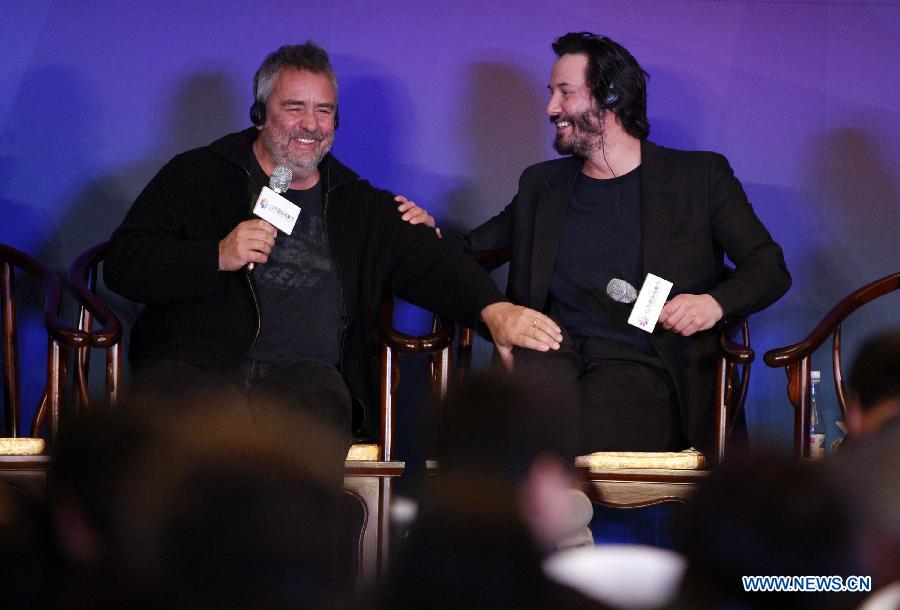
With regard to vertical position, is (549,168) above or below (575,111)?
below

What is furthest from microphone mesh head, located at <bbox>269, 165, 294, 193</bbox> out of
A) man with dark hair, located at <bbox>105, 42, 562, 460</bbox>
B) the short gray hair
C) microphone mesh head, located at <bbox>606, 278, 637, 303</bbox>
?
microphone mesh head, located at <bbox>606, 278, 637, 303</bbox>

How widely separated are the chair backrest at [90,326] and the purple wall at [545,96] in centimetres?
59

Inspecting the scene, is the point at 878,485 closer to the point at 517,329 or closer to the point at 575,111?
the point at 517,329

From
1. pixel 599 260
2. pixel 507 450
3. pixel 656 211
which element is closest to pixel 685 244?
pixel 656 211

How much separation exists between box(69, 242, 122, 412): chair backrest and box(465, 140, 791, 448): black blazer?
109 cm

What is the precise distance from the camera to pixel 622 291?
307 centimetres

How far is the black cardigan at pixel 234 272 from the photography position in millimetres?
2947

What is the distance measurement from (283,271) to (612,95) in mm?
1086

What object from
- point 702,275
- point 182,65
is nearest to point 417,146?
point 182,65

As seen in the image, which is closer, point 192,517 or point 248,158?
point 192,517

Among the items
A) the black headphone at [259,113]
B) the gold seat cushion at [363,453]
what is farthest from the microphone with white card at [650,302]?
the black headphone at [259,113]

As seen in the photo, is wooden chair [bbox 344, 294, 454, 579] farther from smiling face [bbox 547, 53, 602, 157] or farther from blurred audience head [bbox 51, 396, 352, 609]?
blurred audience head [bbox 51, 396, 352, 609]

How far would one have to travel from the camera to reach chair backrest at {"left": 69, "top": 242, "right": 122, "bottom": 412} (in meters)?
2.81

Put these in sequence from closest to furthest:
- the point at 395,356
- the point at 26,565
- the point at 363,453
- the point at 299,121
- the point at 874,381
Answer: the point at 26,565 < the point at 874,381 < the point at 363,453 < the point at 395,356 < the point at 299,121
